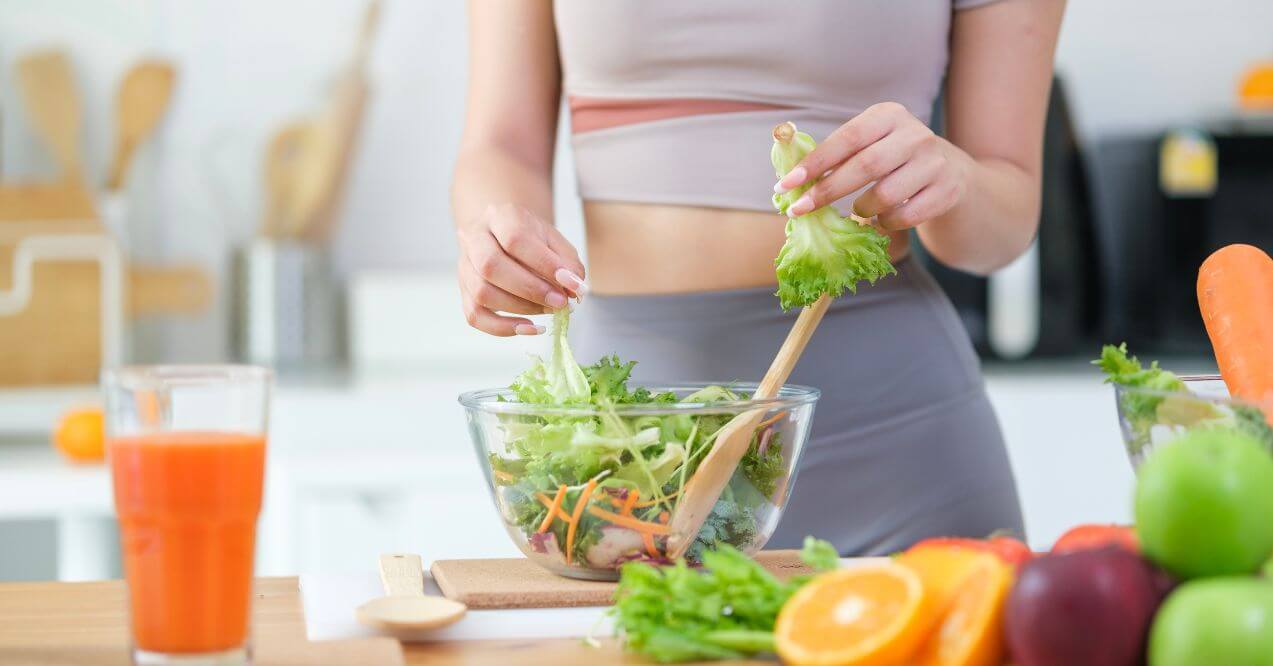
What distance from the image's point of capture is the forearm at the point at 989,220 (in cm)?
107

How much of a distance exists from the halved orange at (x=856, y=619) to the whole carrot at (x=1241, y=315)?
0.92 ft

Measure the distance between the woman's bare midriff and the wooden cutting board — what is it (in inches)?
13.4

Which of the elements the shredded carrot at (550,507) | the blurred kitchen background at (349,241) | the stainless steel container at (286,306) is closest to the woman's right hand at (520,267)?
the shredded carrot at (550,507)

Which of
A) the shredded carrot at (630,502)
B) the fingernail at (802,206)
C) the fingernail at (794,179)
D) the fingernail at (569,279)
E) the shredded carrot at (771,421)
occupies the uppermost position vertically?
the fingernail at (794,179)

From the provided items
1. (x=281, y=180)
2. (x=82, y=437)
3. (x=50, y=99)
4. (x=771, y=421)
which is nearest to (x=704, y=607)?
(x=771, y=421)

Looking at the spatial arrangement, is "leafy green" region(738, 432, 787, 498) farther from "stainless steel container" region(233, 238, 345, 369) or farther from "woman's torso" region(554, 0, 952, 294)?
"stainless steel container" region(233, 238, 345, 369)

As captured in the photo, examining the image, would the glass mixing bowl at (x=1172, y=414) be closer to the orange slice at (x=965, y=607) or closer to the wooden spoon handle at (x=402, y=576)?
the orange slice at (x=965, y=607)

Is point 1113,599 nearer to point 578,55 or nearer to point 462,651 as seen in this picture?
point 462,651

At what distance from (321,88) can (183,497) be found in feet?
7.20

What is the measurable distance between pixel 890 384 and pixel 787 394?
29cm

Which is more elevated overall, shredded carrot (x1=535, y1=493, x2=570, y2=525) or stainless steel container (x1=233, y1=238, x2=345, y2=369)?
shredded carrot (x1=535, y1=493, x2=570, y2=525)

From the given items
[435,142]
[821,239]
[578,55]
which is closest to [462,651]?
[821,239]

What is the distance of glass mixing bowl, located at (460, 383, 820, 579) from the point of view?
2.49 feet

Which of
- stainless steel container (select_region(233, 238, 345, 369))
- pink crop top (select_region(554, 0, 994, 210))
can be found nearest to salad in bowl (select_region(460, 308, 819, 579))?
pink crop top (select_region(554, 0, 994, 210))
